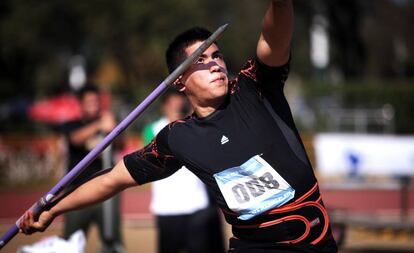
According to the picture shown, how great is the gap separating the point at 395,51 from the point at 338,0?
1868cm

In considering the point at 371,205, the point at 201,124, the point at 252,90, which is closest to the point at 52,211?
the point at 201,124

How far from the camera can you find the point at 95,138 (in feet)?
25.1

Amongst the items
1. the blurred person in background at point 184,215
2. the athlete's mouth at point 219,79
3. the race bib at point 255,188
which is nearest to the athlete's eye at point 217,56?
the athlete's mouth at point 219,79

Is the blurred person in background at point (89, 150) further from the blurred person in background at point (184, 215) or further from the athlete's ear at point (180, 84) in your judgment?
the athlete's ear at point (180, 84)

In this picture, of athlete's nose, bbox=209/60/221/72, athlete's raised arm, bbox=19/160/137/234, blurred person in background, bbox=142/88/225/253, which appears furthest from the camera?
blurred person in background, bbox=142/88/225/253

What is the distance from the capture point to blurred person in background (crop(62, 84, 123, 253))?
734 cm

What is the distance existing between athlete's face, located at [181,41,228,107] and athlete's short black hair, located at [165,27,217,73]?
0.14 meters

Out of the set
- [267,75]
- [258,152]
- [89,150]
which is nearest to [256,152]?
[258,152]

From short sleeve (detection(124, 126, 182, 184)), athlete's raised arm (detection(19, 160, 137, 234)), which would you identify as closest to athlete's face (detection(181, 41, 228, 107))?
short sleeve (detection(124, 126, 182, 184))

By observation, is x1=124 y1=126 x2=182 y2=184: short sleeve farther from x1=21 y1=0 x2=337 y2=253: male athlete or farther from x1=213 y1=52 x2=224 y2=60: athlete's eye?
x1=213 y1=52 x2=224 y2=60: athlete's eye

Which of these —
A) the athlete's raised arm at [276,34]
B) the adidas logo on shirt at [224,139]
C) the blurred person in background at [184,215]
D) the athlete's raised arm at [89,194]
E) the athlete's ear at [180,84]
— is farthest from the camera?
the blurred person in background at [184,215]

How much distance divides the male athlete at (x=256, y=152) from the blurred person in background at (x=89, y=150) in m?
3.41

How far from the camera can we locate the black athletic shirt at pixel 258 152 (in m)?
3.62

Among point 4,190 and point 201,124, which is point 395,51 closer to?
point 4,190
